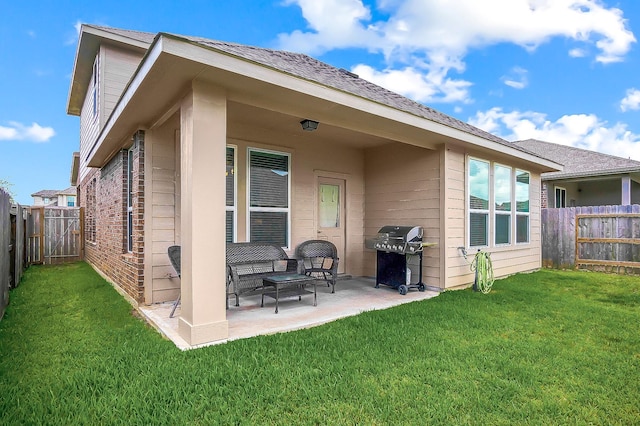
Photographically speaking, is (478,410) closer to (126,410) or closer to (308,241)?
(126,410)

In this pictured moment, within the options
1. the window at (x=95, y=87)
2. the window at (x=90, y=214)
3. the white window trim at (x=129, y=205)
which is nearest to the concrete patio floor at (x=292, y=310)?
the white window trim at (x=129, y=205)

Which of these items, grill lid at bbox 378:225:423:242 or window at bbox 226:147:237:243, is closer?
window at bbox 226:147:237:243

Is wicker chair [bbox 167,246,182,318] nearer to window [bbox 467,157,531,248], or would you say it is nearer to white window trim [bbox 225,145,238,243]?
white window trim [bbox 225,145,238,243]

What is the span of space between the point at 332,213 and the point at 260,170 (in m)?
1.87

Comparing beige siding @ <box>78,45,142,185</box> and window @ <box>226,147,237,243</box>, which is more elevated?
beige siding @ <box>78,45,142,185</box>

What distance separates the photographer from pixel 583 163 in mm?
12867

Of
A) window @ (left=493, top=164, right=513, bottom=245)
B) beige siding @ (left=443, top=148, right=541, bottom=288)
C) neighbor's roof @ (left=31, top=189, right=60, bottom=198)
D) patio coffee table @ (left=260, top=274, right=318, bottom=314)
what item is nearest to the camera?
patio coffee table @ (left=260, top=274, right=318, bottom=314)

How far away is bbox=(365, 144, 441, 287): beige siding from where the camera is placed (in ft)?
19.8

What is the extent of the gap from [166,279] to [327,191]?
10.9ft

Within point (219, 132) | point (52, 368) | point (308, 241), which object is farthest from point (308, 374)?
point (308, 241)

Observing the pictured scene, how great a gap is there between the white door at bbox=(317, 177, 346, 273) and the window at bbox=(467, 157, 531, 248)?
93.9 inches

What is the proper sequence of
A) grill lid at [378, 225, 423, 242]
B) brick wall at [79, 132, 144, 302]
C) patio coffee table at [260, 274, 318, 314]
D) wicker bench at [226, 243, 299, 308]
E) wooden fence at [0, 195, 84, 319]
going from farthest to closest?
wooden fence at [0, 195, 84, 319], grill lid at [378, 225, 423, 242], wicker bench at [226, 243, 299, 308], brick wall at [79, 132, 144, 302], patio coffee table at [260, 274, 318, 314]

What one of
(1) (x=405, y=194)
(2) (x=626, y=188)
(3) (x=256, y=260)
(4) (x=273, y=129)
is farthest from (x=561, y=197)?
(3) (x=256, y=260)

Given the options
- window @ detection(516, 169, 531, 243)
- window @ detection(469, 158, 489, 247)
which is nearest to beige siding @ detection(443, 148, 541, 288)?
window @ detection(469, 158, 489, 247)
